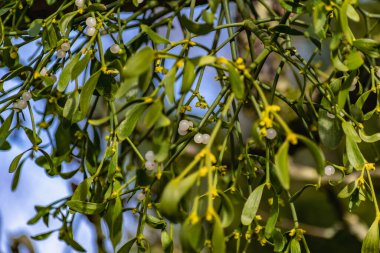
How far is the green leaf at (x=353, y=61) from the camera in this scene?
1.54 ft

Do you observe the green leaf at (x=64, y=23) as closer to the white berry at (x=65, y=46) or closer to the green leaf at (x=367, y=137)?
the white berry at (x=65, y=46)

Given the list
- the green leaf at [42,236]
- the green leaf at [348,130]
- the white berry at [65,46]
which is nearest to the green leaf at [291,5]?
the green leaf at [348,130]

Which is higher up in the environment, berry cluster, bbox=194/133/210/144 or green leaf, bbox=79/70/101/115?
green leaf, bbox=79/70/101/115

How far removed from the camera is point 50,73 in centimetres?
64

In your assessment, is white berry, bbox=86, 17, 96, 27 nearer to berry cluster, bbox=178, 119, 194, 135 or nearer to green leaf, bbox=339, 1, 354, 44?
berry cluster, bbox=178, 119, 194, 135

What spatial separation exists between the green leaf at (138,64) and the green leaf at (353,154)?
21 centimetres

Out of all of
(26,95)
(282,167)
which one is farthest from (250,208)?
(26,95)

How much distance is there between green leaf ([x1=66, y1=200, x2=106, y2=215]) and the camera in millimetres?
567

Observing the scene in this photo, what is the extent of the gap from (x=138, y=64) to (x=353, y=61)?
6.9 inches

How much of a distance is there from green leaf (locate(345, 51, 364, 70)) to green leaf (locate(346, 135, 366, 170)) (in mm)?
74

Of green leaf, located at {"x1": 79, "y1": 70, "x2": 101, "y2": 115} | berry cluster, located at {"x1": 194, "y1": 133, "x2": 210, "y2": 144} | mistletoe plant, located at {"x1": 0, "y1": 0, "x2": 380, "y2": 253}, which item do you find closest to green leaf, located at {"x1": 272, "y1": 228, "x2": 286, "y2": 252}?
mistletoe plant, located at {"x1": 0, "y1": 0, "x2": 380, "y2": 253}

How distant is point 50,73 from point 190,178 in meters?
0.30

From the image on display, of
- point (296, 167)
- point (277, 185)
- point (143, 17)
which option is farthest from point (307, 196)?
point (277, 185)

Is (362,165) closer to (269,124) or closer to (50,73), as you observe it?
(269,124)
